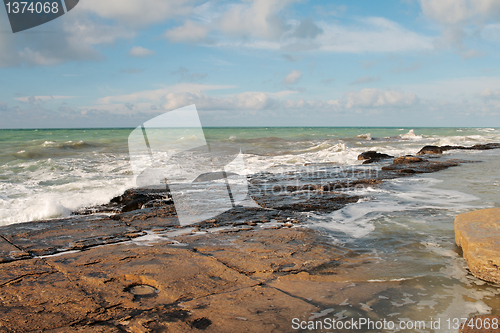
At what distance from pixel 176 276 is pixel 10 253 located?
2021 millimetres

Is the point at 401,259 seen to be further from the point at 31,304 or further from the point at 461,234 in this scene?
the point at 31,304

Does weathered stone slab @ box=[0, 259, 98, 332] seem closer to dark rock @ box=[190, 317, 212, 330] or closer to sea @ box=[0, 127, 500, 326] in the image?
dark rock @ box=[190, 317, 212, 330]

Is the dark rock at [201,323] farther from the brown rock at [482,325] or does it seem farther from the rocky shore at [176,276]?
the brown rock at [482,325]

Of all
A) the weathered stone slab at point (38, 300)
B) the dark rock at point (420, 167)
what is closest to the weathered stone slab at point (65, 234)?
the weathered stone slab at point (38, 300)

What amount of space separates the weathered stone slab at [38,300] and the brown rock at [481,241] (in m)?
3.28

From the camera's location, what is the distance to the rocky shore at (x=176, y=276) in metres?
2.14

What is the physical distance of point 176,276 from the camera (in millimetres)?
2758

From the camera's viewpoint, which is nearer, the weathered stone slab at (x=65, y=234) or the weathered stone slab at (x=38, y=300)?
the weathered stone slab at (x=38, y=300)

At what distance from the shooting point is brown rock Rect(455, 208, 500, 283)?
274 cm

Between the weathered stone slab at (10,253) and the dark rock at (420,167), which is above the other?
the weathered stone slab at (10,253)

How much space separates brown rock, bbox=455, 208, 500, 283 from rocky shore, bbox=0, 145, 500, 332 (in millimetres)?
847

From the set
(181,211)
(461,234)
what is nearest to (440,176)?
(461,234)

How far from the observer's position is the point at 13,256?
128 inches

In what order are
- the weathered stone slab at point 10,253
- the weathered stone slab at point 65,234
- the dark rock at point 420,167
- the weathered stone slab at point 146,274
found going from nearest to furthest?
the weathered stone slab at point 146,274 < the weathered stone slab at point 10,253 < the weathered stone slab at point 65,234 < the dark rock at point 420,167
